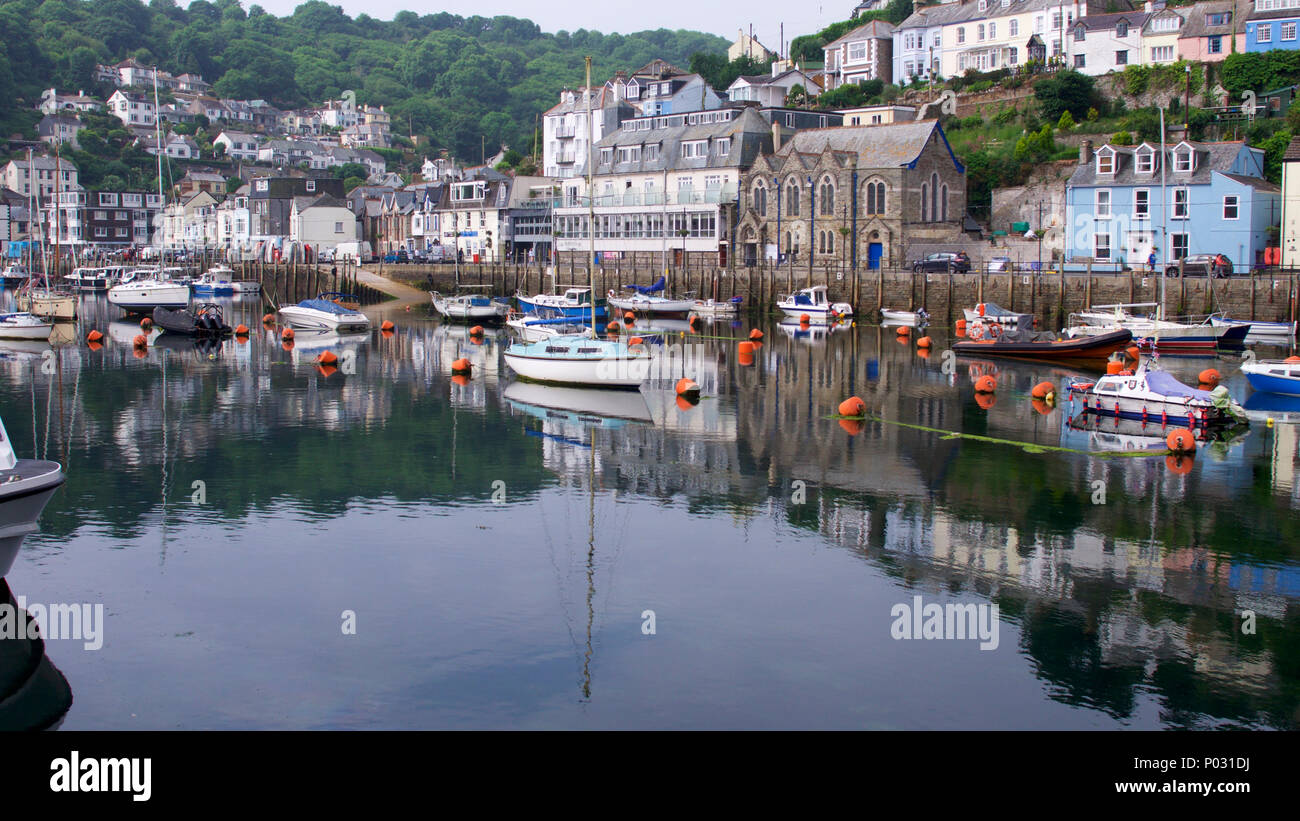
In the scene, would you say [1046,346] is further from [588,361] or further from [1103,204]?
[1103,204]

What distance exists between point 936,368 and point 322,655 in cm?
3548

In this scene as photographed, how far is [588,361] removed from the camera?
1588 inches

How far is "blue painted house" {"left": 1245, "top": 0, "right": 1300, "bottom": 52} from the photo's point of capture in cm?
7612

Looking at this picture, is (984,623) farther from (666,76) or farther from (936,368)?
(666,76)

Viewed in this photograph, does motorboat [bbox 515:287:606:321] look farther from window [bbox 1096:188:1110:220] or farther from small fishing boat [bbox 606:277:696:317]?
window [bbox 1096:188:1110:220]

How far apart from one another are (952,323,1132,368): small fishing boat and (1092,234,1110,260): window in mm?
18284

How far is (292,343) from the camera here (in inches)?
2368

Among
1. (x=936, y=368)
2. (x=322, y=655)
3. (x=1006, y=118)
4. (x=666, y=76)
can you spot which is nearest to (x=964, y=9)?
(x=1006, y=118)

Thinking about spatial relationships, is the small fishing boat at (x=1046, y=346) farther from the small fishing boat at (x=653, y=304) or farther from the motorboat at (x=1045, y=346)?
the small fishing boat at (x=653, y=304)

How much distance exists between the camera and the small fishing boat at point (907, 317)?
65500 millimetres

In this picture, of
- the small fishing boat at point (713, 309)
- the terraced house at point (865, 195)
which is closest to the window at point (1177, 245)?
the terraced house at point (865, 195)

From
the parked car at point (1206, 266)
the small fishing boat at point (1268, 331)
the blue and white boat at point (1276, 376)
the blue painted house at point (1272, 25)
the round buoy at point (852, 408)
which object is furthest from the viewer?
the blue painted house at point (1272, 25)

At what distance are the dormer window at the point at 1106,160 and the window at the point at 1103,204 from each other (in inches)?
46.9

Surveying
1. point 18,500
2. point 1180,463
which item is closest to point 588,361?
point 1180,463
